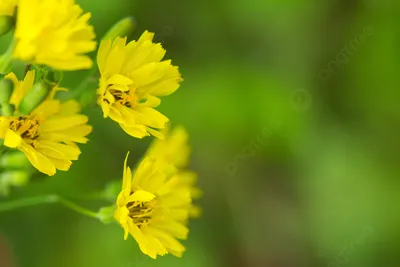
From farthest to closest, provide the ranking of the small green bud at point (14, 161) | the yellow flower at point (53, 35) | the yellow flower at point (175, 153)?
the yellow flower at point (175, 153)
the small green bud at point (14, 161)
the yellow flower at point (53, 35)

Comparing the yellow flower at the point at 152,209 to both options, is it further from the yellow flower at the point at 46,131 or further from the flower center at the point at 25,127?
the flower center at the point at 25,127

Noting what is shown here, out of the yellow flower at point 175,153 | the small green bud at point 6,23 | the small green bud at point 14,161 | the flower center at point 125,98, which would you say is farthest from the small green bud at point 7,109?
the yellow flower at point 175,153

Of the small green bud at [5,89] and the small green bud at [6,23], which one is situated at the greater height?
the small green bud at [6,23]

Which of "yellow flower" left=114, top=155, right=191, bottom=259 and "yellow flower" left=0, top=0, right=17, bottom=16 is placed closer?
"yellow flower" left=0, top=0, right=17, bottom=16

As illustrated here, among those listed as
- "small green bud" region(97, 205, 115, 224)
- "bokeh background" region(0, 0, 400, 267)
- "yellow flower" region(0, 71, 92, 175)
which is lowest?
"bokeh background" region(0, 0, 400, 267)

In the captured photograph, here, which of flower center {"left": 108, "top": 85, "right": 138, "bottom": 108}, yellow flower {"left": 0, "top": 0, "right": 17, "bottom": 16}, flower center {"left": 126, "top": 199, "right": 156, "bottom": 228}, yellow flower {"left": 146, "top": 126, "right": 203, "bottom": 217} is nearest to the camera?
yellow flower {"left": 0, "top": 0, "right": 17, "bottom": 16}

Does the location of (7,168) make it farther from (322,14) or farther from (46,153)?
(322,14)

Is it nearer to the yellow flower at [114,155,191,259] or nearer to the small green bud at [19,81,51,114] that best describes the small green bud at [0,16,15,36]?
the small green bud at [19,81,51,114]

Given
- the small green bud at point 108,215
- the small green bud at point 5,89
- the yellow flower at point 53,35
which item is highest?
the yellow flower at point 53,35

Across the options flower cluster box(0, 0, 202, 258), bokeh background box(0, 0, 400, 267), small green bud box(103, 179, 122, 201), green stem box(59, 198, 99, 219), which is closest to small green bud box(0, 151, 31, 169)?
green stem box(59, 198, 99, 219)
